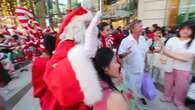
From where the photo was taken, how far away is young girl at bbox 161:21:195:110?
3.36 metres

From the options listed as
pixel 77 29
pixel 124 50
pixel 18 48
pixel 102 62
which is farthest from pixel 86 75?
pixel 18 48

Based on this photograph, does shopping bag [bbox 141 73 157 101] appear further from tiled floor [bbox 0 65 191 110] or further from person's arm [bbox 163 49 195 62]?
person's arm [bbox 163 49 195 62]

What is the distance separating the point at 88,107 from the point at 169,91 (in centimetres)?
287

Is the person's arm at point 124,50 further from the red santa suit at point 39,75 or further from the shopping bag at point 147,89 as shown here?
the red santa suit at point 39,75

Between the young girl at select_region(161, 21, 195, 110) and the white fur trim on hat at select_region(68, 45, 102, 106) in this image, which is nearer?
the white fur trim on hat at select_region(68, 45, 102, 106)

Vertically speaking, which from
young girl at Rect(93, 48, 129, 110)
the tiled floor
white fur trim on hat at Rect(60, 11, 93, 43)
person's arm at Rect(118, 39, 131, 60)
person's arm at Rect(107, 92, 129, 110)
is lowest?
the tiled floor

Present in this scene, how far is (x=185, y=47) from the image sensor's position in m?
3.38

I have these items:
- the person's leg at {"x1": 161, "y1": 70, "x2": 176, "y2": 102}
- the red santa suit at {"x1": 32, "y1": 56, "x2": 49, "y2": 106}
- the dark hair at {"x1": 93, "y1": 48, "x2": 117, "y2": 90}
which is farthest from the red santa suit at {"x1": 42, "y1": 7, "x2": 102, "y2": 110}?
the person's leg at {"x1": 161, "y1": 70, "x2": 176, "y2": 102}

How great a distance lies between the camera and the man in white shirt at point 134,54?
11.2 ft

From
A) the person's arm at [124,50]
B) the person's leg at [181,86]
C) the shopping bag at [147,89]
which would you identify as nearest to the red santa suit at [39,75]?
the person's arm at [124,50]

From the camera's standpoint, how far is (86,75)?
135 cm

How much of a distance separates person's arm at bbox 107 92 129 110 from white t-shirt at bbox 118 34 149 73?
216cm

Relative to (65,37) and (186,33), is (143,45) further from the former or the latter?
(65,37)

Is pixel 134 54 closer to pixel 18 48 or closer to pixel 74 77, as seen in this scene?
pixel 74 77
